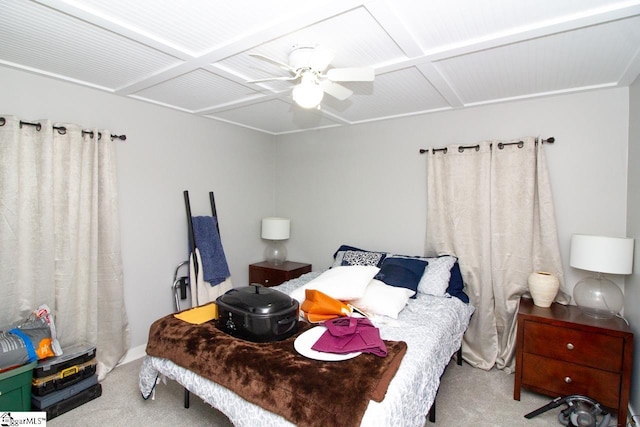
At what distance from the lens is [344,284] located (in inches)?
97.7

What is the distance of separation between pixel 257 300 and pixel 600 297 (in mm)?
2377

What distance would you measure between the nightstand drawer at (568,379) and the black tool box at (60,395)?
3174mm

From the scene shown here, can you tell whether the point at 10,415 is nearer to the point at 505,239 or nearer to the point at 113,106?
the point at 113,106

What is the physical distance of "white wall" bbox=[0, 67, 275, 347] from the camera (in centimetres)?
254

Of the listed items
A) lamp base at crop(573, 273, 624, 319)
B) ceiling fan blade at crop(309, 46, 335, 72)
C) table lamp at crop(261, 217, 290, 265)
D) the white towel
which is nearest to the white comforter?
lamp base at crop(573, 273, 624, 319)

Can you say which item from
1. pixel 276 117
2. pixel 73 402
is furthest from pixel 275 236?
pixel 73 402

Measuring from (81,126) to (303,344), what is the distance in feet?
8.06

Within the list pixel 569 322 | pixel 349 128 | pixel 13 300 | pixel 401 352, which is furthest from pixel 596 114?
pixel 13 300

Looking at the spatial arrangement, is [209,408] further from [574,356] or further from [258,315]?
[574,356]

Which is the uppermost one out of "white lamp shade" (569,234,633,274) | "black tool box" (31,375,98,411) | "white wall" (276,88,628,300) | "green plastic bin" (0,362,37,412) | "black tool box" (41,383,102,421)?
"white wall" (276,88,628,300)

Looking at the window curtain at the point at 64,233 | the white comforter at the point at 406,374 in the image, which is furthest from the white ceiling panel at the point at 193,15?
the white comforter at the point at 406,374

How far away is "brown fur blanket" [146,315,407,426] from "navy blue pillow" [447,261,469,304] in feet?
4.29

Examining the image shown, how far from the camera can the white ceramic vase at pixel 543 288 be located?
2525mm

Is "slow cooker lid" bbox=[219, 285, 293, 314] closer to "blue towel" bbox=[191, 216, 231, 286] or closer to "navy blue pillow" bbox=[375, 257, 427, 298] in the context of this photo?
"navy blue pillow" bbox=[375, 257, 427, 298]
